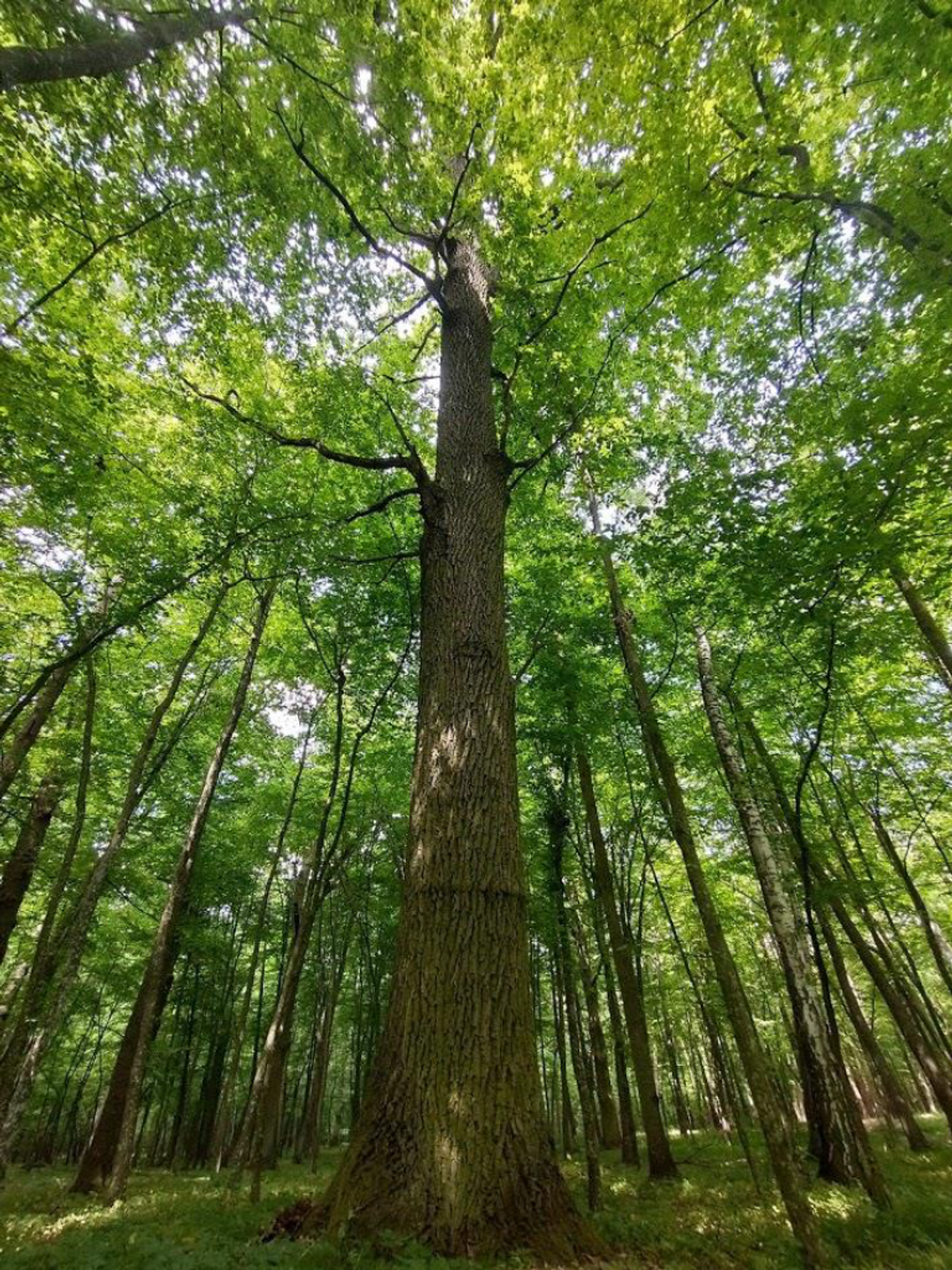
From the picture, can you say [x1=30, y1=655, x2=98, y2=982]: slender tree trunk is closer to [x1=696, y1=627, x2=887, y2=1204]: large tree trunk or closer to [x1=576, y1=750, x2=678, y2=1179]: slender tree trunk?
[x1=576, y1=750, x2=678, y2=1179]: slender tree trunk

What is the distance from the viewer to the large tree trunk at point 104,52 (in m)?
3.52

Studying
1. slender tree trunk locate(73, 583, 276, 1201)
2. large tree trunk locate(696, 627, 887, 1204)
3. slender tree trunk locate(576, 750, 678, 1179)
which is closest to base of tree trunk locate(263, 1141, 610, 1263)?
slender tree trunk locate(576, 750, 678, 1179)

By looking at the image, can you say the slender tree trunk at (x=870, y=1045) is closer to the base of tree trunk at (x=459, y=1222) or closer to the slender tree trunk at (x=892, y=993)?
the slender tree trunk at (x=892, y=993)

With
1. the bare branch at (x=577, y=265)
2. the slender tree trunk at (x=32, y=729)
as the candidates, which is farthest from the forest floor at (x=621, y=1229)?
the bare branch at (x=577, y=265)

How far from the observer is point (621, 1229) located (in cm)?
A: 389

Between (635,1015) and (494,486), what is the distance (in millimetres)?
8211

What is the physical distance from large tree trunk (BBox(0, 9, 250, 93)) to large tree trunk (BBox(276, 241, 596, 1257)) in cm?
395

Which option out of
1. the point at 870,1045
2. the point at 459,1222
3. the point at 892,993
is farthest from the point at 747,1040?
the point at 870,1045

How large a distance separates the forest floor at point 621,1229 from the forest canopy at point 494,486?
0.08m

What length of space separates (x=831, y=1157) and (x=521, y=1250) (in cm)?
681

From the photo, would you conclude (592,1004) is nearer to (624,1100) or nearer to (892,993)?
(624,1100)

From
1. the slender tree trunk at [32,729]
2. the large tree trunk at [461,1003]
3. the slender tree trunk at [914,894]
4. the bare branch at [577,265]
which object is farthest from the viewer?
the slender tree trunk at [914,894]

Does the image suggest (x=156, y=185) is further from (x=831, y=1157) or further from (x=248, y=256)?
(x=831, y=1157)

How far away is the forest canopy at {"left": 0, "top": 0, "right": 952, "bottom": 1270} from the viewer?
10.9ft
